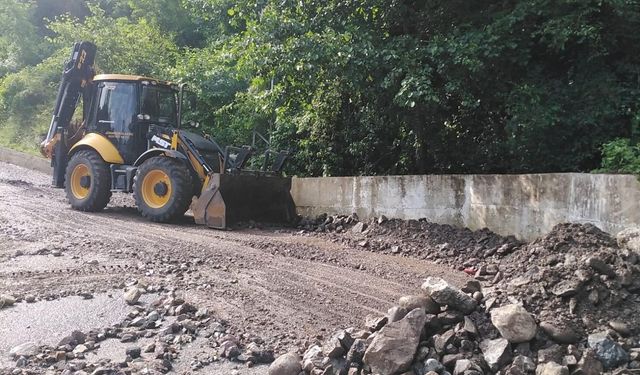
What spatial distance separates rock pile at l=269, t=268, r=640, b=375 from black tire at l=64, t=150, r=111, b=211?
24.6 ft

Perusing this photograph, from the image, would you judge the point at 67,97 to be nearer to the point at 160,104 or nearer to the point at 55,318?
the point at 160,104

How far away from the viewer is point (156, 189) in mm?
10055

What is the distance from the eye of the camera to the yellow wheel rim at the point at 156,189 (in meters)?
9.96

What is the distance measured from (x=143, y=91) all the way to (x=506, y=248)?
283 inches

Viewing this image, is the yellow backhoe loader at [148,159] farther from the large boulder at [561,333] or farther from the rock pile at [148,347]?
the large boulder at [561,333]

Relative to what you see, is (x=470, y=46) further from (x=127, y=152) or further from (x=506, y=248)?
(x=127, y=152)

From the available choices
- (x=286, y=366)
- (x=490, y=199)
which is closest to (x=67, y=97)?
(x=490, y=199)

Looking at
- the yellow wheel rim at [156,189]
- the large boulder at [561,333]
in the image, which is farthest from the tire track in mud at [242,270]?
the large boulder at [561,333]

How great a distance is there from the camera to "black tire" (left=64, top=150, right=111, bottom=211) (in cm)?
1066

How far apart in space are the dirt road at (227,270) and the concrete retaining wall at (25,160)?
8.95 meters

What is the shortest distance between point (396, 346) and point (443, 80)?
16.7 feet

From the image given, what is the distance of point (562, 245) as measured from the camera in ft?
19.5

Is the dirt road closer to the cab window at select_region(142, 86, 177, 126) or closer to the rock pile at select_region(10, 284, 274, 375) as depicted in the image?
the rock pile at select_region(10, 284, 274, 375)

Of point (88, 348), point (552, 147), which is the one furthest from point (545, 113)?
point (88, 348)
